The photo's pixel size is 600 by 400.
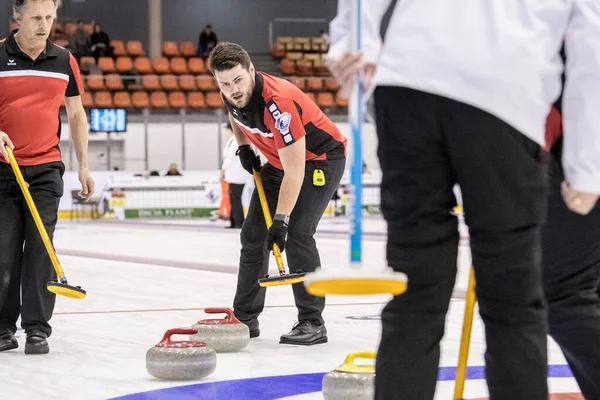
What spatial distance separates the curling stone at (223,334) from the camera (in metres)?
3.55

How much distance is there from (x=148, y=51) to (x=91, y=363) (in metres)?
18.7

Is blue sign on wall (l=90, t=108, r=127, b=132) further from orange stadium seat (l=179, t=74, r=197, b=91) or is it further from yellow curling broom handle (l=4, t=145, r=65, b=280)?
yellow curling broom handle (l=4, t=145, r=65, b=280)

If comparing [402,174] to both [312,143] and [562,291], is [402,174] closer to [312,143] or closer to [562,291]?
[562,291]

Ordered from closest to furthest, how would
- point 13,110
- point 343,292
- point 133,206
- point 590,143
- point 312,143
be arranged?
point 343,292, point 590,143, point 13,110, point 312,143, point 133,206

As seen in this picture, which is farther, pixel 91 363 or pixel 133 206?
pixel 133 206

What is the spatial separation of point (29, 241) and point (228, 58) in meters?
1.03

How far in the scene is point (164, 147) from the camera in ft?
59.4

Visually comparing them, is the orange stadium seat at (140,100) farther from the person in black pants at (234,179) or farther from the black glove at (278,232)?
the black glove at (278,232)

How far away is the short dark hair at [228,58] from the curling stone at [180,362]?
1194 millimetres

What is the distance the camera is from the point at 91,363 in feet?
11.1

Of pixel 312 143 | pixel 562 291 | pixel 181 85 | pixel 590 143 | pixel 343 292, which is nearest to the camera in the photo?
pixel 343 292

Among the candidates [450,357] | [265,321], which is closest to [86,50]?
[265,321]

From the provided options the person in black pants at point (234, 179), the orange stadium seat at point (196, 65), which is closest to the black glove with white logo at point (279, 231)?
the person in black pants at point (234, 179)

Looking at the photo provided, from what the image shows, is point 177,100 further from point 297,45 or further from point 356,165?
point 356,165
